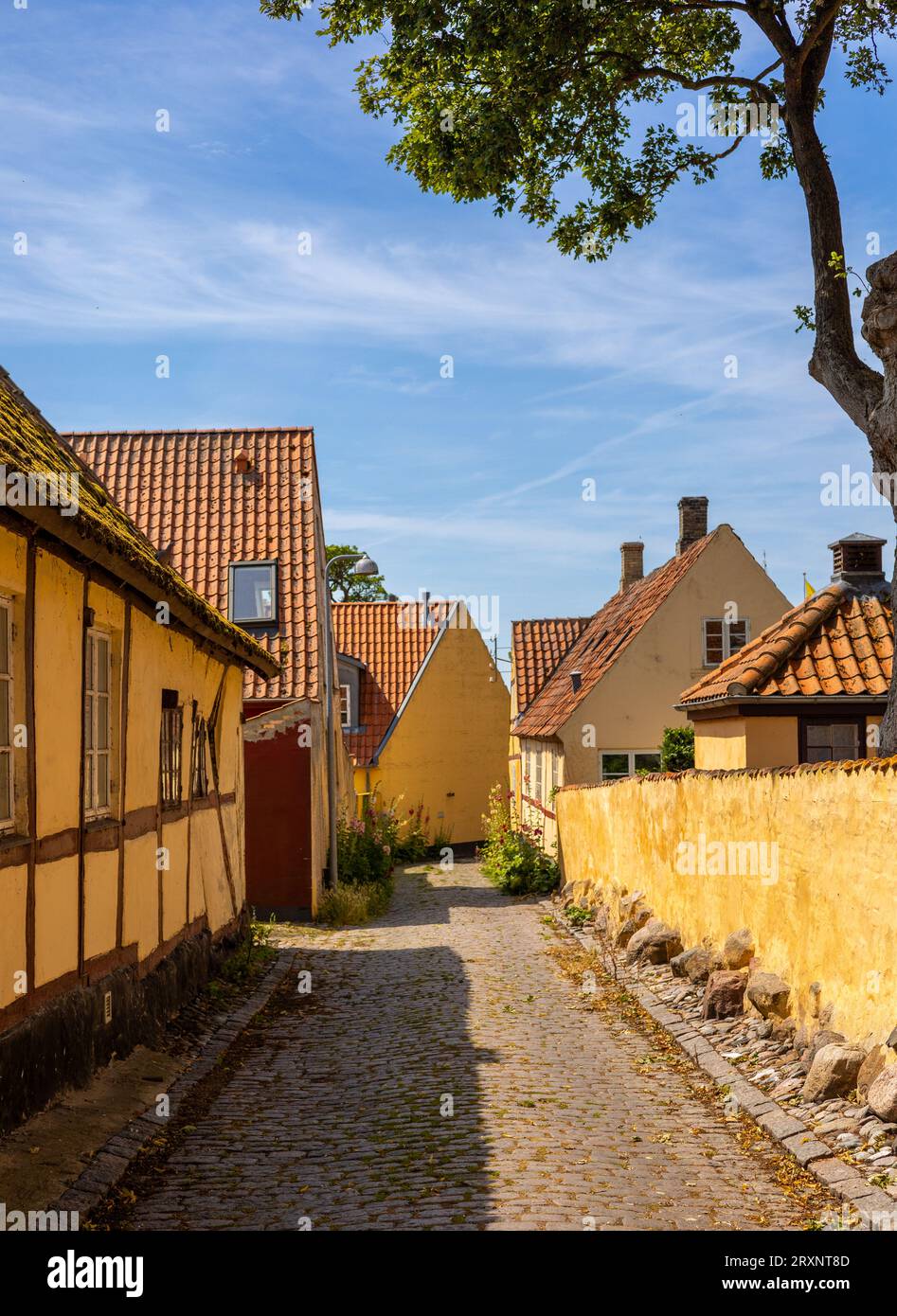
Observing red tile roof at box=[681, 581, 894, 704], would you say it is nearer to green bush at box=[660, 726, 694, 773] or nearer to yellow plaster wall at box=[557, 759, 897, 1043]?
yellow plaster wall at box=[557, 759, 897, 1043]

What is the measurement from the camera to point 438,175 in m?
13.1

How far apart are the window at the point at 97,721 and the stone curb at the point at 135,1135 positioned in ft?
6.05

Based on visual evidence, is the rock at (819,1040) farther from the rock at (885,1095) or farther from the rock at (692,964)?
the rock at (692,964)

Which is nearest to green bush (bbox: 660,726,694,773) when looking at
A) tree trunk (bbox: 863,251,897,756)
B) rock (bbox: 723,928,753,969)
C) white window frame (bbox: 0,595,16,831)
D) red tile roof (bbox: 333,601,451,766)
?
tree trunk (bbox: 863,251,897,756)

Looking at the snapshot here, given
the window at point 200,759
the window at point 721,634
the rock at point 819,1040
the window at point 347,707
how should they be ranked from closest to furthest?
the rock at point 819,1040, the window at point 200,759, the window at point 721,634, the window at point 347,707

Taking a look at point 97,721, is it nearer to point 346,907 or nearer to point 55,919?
point 55,919

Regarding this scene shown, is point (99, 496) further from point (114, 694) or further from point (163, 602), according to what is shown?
point (114, 694)

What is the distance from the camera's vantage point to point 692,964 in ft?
37.7

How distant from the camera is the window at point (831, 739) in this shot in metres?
16.7

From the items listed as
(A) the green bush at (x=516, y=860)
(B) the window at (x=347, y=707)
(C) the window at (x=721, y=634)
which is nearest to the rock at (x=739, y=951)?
(A) the green bush at (x=516, y=860)

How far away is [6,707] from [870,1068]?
15.8 feet
